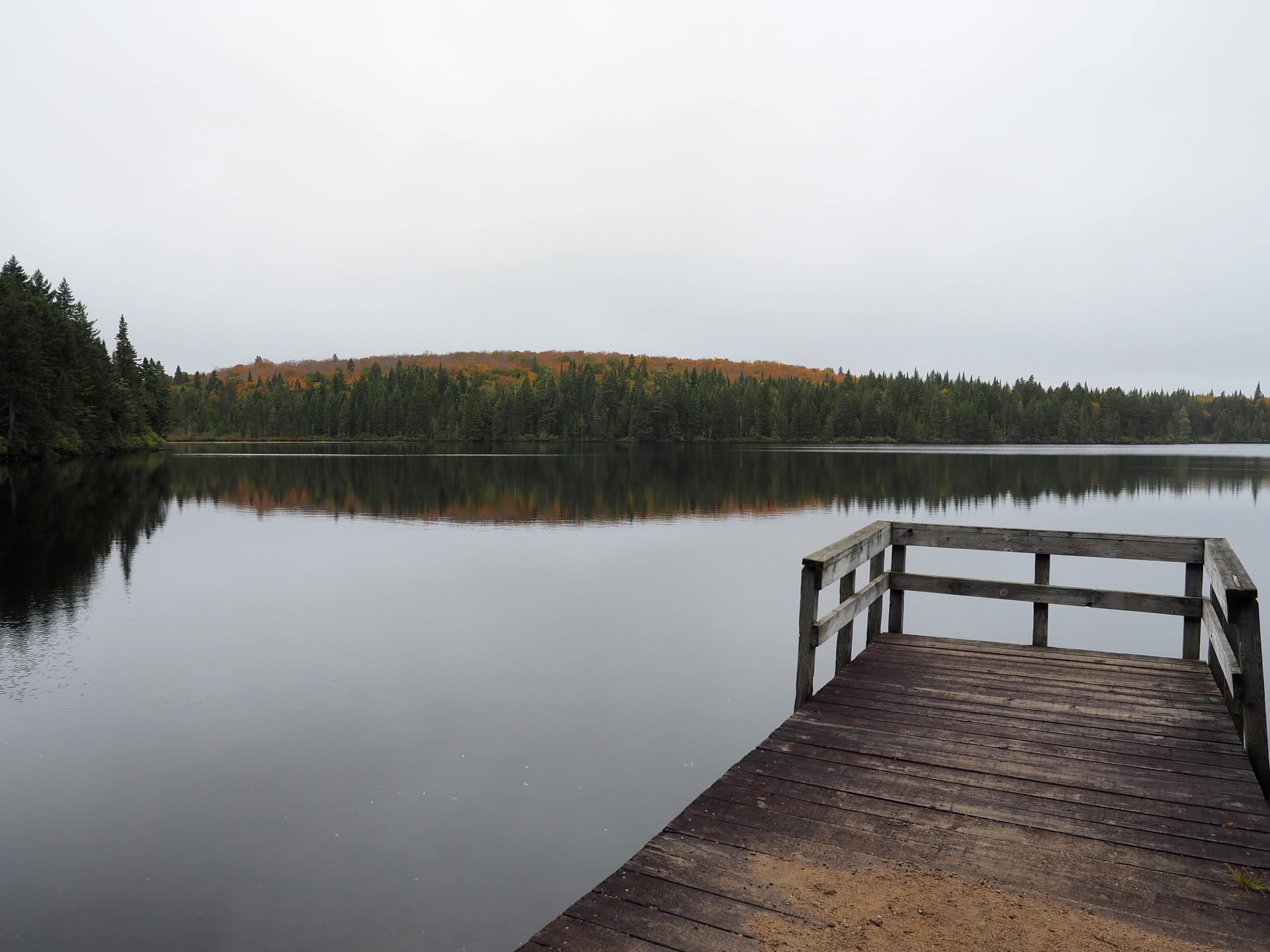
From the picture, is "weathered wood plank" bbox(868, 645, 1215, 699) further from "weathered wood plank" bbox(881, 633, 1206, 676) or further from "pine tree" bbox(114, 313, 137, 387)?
"pine tree" bbox(114, 313, 137, 387)

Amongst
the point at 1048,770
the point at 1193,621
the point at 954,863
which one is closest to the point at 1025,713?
the point at 1048,770

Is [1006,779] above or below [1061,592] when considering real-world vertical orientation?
below

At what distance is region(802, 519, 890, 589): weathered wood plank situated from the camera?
7.21 m

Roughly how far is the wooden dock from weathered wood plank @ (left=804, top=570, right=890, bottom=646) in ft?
0.13

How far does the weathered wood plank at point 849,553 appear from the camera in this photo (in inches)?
284

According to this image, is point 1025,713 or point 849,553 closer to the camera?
point 1025,713

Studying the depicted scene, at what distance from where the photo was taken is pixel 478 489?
4819 cm

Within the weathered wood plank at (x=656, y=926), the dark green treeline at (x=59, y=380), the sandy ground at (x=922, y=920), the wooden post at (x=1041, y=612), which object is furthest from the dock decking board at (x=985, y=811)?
the dark green treeline at (x=59, y=380)

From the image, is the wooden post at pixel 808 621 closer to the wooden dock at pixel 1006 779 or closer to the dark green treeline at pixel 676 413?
the wooden dock at pixel 1006 779

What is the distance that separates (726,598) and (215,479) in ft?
157

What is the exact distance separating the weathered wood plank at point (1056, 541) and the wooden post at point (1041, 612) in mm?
206

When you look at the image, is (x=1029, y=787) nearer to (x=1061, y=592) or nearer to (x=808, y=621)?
(x=808, y=621)

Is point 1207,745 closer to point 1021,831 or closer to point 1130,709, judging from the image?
point 1130,709

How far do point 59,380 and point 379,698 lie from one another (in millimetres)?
72358
